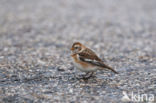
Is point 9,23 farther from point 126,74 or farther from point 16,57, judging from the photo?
point 126,74

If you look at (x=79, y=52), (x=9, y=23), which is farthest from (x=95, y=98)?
(x=9, y=23)

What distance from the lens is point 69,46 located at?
14.0 m

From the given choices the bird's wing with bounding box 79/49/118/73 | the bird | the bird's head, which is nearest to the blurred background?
the bird

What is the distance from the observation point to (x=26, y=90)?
8.02m

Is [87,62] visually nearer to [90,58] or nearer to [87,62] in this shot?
[87,62]

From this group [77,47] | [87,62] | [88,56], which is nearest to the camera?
[87,62]

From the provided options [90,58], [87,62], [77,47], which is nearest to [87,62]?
[87,62]

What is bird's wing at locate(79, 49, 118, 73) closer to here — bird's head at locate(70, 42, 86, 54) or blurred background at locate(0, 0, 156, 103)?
bird's head at locate(70, 42, 86, 54)

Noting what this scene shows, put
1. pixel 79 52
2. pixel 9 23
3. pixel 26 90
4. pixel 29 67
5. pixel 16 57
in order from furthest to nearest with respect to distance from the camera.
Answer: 1. pixel 9 23
2. pixel 16 57
3. pixel 29 67
4. pixel 79 52
5. pixel 26 90

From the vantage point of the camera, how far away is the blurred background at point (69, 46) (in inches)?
317

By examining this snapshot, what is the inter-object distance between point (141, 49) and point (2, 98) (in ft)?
24.3

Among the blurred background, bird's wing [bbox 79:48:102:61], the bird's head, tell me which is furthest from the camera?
the bird's head

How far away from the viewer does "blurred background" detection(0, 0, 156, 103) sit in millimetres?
8062

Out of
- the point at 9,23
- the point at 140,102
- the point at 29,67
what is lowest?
the point at 140,102
